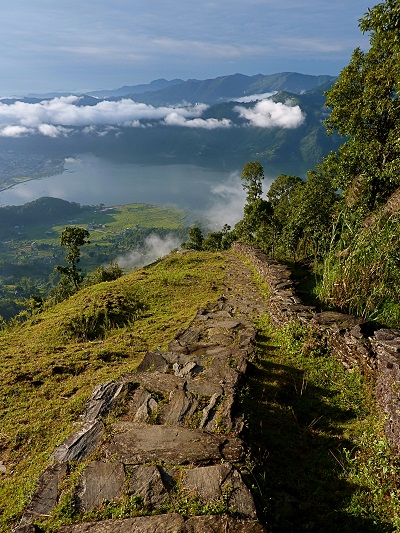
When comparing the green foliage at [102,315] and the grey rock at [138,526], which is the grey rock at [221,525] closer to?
the grey rock at [138,526]

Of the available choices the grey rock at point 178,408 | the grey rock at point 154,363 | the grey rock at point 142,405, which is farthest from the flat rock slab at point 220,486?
the grey rock at point 154,363

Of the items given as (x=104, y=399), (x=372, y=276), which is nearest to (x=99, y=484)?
(x=104, y=399)

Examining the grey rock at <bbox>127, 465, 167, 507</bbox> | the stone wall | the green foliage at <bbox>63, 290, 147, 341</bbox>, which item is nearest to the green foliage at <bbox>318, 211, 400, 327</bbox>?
the stone wall

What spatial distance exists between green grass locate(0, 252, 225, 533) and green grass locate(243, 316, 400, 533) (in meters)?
3.14

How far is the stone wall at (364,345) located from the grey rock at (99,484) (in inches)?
146

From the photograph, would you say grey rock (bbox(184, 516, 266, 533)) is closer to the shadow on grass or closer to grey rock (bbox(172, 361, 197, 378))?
the shadow on grass

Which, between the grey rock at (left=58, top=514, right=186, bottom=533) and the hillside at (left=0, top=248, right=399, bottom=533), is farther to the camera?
the hillside at (left=0, top=248, right=399, bottom=533)

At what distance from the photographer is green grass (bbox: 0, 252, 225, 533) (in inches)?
212

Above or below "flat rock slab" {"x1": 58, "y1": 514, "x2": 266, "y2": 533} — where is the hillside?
below

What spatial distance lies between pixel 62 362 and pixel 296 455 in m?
6.26

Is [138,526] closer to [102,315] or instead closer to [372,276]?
[372,276]

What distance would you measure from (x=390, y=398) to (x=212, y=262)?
622 inches

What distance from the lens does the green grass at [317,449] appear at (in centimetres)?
395

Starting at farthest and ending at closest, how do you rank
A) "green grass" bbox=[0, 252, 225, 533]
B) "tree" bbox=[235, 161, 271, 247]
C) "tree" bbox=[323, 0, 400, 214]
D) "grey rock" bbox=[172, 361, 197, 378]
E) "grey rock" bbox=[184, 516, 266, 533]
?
"tree" bbox=[235, 161, 271, 247]
"tree" bbox=[323, 0, 400, 214]
"grey rock" bbox=[172, 361, 197, 378]
"green grass" bbox=[0, 252, 225, 533]
"grey rock" bbox=[184, 516, 266, 533]
